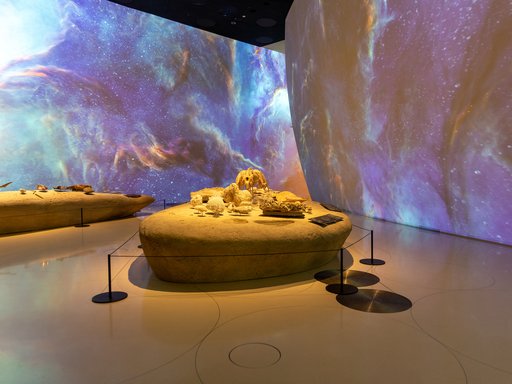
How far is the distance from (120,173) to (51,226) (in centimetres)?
402

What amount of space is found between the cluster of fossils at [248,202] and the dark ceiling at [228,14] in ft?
22.5

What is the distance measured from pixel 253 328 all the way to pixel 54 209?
6.46m

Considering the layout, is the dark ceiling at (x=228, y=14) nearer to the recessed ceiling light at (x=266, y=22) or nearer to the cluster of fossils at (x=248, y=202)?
the recessed ceiling light at (x=266, y=22)

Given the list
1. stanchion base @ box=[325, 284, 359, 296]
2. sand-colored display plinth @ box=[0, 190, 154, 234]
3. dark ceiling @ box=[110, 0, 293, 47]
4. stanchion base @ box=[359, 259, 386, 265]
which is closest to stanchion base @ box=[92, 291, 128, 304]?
stanchion base @ box=[325, 284, 359, 296]

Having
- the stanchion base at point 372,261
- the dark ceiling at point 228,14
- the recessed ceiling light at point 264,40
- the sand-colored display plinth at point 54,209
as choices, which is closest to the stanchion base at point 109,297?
the stanchion base at point 372,261

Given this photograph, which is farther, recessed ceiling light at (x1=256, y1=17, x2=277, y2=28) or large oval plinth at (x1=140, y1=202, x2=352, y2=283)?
recessed ceiling light at (x1=256, y1=17, x2=277, y2=28)

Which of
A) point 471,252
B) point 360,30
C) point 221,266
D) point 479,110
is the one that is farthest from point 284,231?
point 360,30

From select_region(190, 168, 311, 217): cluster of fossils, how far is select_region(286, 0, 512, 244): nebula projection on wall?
283 cm

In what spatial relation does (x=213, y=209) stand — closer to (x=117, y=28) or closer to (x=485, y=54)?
(x=485, y=54)

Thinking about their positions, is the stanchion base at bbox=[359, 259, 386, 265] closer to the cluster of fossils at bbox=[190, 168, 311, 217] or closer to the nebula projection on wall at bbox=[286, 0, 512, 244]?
the cluster of fossils at bbox=[190, 168, 311, 217]

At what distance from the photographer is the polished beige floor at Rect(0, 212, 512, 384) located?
2.57 meters

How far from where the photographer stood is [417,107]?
6.88 meters

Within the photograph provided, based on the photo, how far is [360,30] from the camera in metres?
8.04

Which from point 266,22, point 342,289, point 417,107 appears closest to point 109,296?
point 342,289
